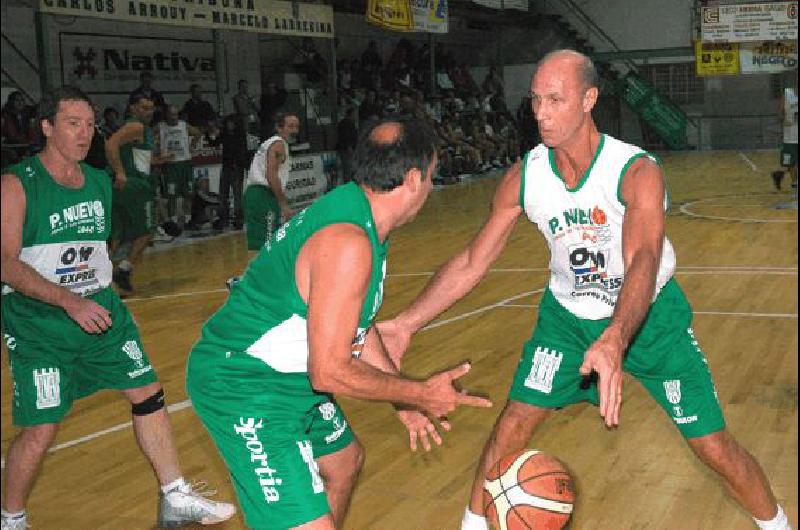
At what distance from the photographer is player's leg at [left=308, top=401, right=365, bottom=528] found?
3277 mm

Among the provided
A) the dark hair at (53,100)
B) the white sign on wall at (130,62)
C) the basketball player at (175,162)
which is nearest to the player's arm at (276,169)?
the basketball player at (175,162)

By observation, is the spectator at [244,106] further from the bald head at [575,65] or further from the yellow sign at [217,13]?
the bald head at [575,65]

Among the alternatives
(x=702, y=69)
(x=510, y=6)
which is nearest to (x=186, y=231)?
(x=510, y=6)

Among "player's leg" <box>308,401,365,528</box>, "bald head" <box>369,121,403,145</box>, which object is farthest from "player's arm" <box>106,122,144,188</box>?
"bald head" <box>369,121,403,145</box>

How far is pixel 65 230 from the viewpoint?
419 cm

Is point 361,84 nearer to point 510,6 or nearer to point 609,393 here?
point 510,6

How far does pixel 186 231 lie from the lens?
1501 cm

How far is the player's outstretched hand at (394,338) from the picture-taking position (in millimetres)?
3793

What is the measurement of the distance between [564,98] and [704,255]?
28.2ft

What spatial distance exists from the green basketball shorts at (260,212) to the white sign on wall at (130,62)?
7.71 metres

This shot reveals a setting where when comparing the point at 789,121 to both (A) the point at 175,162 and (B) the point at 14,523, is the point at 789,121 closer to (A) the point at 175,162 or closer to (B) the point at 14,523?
(A) the point at 175,162

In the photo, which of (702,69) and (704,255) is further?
(702,69)

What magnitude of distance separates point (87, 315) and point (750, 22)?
901 inches

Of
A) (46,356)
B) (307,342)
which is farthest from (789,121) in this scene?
(307,342)
